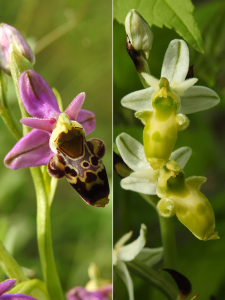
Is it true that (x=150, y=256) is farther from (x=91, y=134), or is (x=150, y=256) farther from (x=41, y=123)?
(x=91, y=134)

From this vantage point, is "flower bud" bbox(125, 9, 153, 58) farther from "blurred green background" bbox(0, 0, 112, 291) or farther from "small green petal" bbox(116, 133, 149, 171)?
"blurred green background" bbox(0, 0, 112, 291)

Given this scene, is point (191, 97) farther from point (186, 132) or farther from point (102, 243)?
point (102, 243)

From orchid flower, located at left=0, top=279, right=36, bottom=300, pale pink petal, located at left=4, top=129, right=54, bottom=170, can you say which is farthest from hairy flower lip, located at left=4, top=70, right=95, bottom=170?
orchid flower, located at left=0, top=279, right=36, bottom=300

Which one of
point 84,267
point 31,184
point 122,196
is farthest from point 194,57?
point 31,184

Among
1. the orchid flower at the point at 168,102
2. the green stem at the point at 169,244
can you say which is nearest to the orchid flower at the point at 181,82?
the orchid flower at the point at 168,102

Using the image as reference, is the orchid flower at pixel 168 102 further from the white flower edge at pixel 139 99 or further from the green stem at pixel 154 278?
the green stem at pixel 154 278

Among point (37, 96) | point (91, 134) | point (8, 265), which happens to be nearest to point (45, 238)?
point (8, 265)
